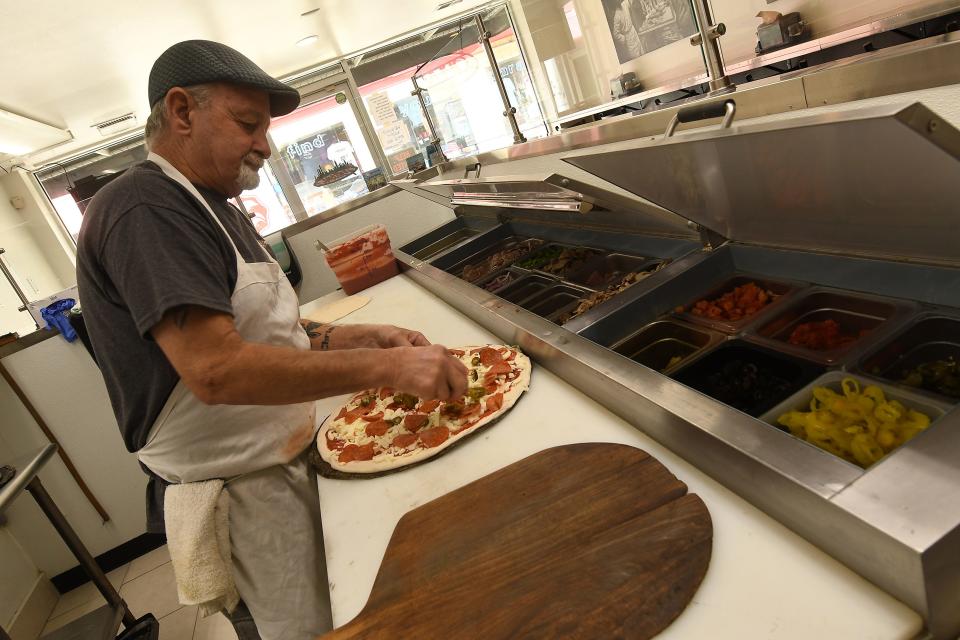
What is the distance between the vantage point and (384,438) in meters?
1.61

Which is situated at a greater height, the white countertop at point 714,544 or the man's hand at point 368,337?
the man's hand at point 368,337

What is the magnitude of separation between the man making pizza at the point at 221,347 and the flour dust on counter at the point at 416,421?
0.13 metres

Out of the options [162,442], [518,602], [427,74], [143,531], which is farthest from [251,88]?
[427,74]

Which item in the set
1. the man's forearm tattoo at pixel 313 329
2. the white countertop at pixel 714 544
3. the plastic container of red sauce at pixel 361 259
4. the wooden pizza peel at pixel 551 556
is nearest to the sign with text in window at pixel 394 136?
the plastic container of red sauce at pixel 361 259

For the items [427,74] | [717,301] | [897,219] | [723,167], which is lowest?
[717,301]

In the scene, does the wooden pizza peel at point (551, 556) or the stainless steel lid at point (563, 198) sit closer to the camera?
the wooden pizza peel at point (551, 556)

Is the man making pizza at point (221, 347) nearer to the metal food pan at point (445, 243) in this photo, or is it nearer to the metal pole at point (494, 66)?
the metal pole at point (494, 66)

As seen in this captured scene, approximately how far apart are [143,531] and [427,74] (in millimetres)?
7364

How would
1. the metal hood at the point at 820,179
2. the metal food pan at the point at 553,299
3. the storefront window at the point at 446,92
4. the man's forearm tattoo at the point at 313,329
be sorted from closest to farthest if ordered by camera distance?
the metal hood at the point at 820,179 → the man's forearm tattoo at the point at 313,329 → the metal food pan at the point at 553,299 → the storefront window at the point at 446,92

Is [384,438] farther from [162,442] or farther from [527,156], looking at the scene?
[527,156]

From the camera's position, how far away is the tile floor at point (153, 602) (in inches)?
120

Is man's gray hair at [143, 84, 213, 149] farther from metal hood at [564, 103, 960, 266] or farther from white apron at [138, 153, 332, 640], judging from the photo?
metal hood at [564, 103, 960, 266]

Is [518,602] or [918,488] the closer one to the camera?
[918,488]

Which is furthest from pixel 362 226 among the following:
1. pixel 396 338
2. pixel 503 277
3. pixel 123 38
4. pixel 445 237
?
pixel 396 338
